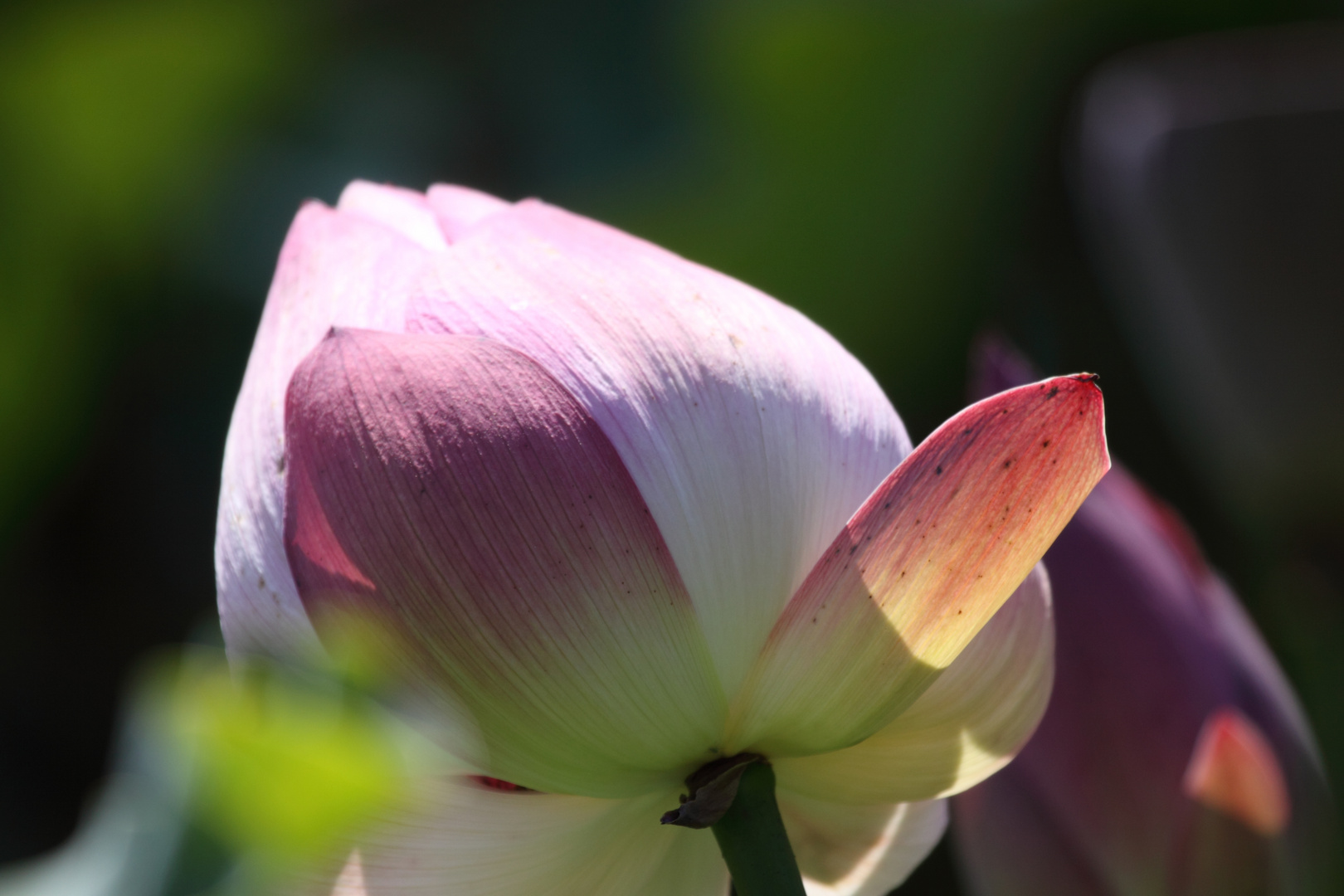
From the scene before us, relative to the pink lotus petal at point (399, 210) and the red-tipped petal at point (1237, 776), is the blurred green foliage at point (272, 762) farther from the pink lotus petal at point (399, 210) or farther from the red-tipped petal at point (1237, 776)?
the red-tipped petal at point (1237, 776)

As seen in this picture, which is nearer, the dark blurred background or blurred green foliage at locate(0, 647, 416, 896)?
blurred green foliage at locate(0, 647, 416, 896)

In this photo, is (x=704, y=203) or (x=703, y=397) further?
(x=704, y=203)

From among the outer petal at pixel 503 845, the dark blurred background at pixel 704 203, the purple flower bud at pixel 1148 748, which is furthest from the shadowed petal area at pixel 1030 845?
the dark blurred background at pixel 704 203

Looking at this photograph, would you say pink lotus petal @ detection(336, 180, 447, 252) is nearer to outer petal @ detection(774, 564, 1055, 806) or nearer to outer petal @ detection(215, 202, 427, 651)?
outer petal @ detection(215, 202, 427, 651)

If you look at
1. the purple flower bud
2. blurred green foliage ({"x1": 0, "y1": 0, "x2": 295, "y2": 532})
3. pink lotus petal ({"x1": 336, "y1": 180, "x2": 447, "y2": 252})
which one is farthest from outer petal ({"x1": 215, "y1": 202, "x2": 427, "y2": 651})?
blurred green foliage ({"x1": 0, "y1": 0, "x2": 295, "y2": 532})

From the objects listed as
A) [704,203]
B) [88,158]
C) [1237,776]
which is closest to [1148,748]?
[1237,776]

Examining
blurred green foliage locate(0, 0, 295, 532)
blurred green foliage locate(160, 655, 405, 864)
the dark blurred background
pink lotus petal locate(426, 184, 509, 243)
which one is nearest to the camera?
blurred green foliage locate(160, 655, 405, 864)

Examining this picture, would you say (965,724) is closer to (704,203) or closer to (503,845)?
(503,845)
